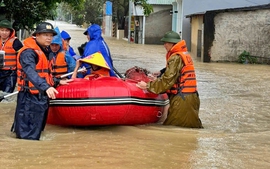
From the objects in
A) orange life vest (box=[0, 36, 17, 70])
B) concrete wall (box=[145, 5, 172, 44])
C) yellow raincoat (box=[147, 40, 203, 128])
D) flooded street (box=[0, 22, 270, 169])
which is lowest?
flooded street (box=[0, 22, 270, 169])

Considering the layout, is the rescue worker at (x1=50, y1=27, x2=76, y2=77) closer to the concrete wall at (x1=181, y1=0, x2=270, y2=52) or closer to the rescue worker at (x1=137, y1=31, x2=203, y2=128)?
the rescue worker at (x1=137, y1=31, x2=203, y2=128)

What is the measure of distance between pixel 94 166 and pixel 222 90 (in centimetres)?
802

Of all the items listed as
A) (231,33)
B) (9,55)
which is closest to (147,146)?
(9,55)

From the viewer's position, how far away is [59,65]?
7246 mm

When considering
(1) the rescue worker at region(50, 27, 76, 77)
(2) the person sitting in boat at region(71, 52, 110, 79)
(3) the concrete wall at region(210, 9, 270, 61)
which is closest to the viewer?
(2) the person sitting in boat at region(71, 52, 110, 79)

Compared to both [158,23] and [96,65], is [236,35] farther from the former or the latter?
[158,23]

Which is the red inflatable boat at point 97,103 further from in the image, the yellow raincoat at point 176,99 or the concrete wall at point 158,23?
the concrete wall at point 158,23

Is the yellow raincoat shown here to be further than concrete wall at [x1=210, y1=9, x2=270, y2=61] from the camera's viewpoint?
No

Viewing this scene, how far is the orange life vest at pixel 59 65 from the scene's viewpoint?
7.21m

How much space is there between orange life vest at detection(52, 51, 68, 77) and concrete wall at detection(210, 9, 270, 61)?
14234 mm

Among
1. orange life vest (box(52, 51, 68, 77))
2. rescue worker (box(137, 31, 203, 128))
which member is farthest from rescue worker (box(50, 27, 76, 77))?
rescue worker (box(137, 31, 203, 128))

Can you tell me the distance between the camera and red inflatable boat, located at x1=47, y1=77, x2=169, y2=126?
6.14m

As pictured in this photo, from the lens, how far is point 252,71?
17.3 meters

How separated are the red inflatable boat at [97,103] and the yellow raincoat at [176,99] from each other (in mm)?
301
